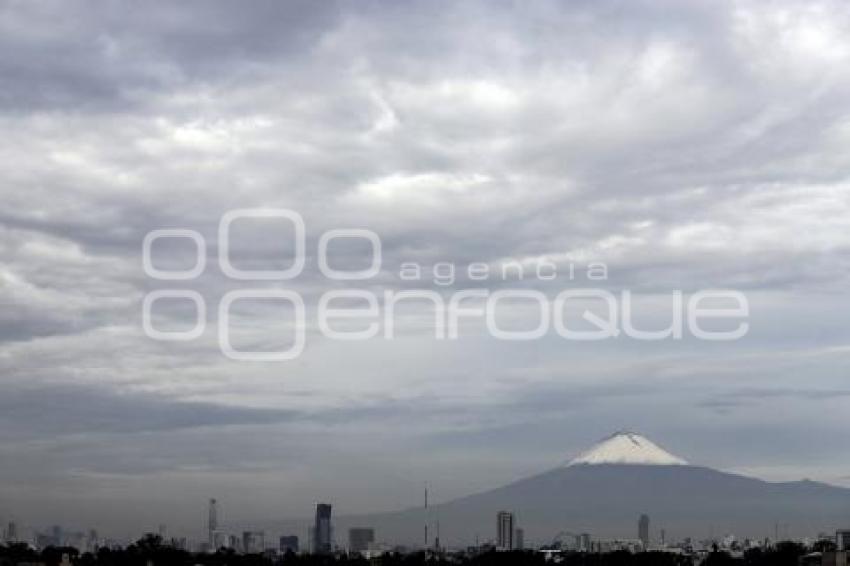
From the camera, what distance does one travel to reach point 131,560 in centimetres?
13600

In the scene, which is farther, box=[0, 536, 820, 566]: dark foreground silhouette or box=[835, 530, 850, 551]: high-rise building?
box=[835, 530, 850, 551]: high-rise building

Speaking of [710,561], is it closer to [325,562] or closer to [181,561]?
[325,562]

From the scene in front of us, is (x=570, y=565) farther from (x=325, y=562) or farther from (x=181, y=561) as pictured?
(x=181, y=561)

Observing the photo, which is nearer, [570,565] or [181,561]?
[181,561]

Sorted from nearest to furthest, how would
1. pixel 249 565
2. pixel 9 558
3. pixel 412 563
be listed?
pixel 9 558 < pixel 249 565 < pixel 412 563

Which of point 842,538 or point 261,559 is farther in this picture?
point 842,538

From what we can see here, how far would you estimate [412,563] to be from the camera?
14475cm

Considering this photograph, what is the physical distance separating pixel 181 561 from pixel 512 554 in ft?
130

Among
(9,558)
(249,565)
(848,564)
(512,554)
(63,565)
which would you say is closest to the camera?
(848,564)

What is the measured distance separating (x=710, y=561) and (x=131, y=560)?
64.8 m

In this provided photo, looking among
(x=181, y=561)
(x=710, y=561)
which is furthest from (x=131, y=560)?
(x=710, y=561)

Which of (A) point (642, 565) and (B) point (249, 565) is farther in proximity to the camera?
(A) point (642, 565)

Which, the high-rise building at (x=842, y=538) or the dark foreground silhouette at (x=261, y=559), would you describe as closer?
the dark foreground silhouette at (x=261, y=559)

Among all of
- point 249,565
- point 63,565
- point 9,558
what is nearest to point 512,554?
point 249,565
